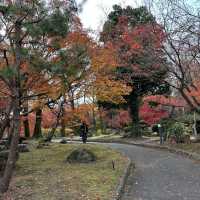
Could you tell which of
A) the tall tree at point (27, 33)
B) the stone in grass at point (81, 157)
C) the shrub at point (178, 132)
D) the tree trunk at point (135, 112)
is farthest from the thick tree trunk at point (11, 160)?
the tree trunk at point (135, 112)

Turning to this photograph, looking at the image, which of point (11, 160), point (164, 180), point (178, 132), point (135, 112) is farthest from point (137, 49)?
point (11, 160)

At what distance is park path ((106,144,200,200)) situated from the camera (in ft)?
31.7

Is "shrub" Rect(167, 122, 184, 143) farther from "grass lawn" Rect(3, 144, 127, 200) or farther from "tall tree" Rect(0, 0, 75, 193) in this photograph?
"tall tree" Rect(0, 0, 75, 193)

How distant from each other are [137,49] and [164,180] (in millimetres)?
10383

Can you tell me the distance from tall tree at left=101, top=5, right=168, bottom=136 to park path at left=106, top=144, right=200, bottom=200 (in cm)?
587

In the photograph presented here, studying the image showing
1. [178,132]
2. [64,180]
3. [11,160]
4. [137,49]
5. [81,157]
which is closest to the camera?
[11,160]

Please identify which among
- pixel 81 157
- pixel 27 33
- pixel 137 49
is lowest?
pixel 81 157

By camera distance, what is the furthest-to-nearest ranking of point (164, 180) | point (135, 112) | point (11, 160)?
point (135, 112), point (164, 180), point (11, 160)

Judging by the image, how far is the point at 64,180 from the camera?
37.4ft

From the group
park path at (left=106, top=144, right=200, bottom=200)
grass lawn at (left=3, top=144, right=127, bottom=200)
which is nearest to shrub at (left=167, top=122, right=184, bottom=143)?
park path at (left=106, top=144, right=200, bottom=200)

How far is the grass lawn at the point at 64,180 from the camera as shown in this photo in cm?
941

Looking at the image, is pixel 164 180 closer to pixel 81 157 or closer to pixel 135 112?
pixel 81 157

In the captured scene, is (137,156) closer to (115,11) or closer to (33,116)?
(115,11)

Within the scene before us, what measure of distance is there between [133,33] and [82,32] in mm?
6076
